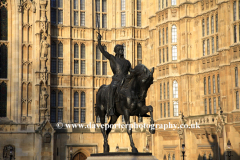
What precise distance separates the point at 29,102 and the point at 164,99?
A: 37.1 feet

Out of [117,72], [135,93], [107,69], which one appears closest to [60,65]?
[107,69]

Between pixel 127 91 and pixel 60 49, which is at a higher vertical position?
pixel 60 49

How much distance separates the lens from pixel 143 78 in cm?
1778

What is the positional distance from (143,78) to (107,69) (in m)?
27.7

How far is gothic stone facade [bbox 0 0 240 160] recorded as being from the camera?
36906mm

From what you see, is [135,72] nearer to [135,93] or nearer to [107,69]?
[135,93]

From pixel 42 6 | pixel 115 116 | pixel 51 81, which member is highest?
pixel 42 6

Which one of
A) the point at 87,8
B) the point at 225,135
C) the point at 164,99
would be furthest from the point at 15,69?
the point at 225,135

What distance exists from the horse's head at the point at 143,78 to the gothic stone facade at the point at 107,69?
55.5 feet

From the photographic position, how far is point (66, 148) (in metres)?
42.6

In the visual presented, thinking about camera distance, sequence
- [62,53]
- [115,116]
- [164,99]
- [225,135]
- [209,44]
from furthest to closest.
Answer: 1. [62,53]
2. [164,99]
3. [209,44]
4. [225,135]
5. [115,116]

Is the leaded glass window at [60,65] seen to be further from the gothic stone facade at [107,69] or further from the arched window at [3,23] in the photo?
the arched window at [3,23]

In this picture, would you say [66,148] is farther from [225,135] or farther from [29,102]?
[225,135]

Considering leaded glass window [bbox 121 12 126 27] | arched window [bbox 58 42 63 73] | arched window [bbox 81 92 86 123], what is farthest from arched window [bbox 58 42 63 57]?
leaded glass window [bbox 121 12 126 27]
